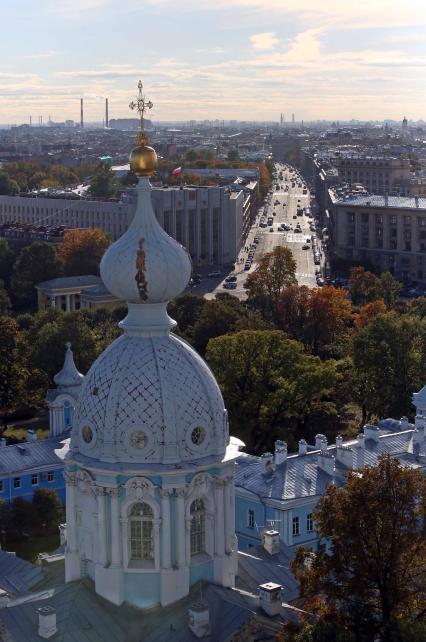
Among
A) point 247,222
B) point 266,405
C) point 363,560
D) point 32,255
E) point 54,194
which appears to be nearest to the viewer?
point 363,560

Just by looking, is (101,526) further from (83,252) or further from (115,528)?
(83,252)

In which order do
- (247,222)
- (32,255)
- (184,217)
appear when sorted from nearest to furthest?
(32,255) → (184,217) → (247,222)

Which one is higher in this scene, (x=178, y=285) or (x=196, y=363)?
(x=178, y=285)

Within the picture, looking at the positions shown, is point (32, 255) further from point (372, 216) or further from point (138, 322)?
point (138, 322)

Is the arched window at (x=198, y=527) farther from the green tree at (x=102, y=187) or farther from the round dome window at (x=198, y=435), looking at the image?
the green tree at (x=102, y=187)

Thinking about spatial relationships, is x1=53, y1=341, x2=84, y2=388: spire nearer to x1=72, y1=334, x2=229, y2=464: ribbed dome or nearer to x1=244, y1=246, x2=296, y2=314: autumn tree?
x1=72, y1=334, x2=229, y2=464: ribbed dome

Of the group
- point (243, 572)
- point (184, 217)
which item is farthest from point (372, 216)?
point (243, 572)

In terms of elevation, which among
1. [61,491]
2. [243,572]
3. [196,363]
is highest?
[196,363]
